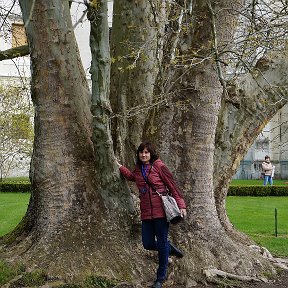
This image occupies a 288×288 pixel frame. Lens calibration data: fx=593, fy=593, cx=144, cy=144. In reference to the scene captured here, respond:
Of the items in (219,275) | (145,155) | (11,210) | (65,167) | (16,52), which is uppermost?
(16,52)

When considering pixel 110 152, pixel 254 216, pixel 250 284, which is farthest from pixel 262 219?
pixel 110 152

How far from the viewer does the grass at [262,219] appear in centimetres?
1152

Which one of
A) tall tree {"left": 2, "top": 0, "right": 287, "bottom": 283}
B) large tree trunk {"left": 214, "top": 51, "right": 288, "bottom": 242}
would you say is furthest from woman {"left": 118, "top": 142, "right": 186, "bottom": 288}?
large tree trunk {"left": 214, "top": 51, "right": 288, "bottom": 242}

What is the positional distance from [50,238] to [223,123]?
309cm

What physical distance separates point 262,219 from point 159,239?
29.9ft

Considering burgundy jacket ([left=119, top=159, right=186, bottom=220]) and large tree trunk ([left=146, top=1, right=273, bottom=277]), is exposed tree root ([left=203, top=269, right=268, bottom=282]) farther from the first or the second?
burgundy jacket ([left=119, top=159, right=186, bottom=220])

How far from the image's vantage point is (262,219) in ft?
50.3

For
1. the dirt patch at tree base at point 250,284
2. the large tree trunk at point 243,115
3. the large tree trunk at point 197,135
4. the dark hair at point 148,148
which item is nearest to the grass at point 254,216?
the large tree trunk at point 243,115

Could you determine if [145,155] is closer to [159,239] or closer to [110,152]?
[110,152]

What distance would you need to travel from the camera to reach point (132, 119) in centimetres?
841

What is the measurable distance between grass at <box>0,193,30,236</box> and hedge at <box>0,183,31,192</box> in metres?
1.11

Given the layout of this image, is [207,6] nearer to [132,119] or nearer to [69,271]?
[132,119]

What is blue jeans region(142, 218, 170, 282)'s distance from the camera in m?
6.75

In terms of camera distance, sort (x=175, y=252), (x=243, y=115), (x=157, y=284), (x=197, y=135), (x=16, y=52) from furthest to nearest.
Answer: (x=16, y=52), (x=243, y=115), (x=197, y=135), (x=175, y=252), (x=157, y=284)
